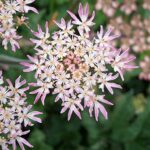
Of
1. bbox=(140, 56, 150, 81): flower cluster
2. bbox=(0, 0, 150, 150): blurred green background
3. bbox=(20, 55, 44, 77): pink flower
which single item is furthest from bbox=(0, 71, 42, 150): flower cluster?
bbox=(140, 56, 150, 81): flower cluster

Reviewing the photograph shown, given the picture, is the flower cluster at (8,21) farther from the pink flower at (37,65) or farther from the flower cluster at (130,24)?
the flower cluster at (130,24)

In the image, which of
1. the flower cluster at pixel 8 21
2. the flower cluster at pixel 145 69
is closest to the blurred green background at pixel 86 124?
the flower cluster at pixel 145 69

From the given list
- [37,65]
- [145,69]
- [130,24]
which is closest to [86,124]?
[145,69]

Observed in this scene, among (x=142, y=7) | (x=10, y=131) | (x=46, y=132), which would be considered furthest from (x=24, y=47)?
(x=142, y=7)

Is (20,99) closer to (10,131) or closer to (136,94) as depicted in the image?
(10,131)

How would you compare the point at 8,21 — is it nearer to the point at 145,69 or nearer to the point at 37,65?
the point at 37,65

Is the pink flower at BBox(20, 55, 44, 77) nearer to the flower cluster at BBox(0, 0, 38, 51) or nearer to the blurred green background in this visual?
the flower cluster at BBox(0, 0, 38, 51)
